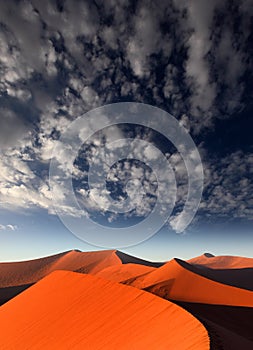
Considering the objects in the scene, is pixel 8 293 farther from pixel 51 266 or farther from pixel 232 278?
pixel 232 278

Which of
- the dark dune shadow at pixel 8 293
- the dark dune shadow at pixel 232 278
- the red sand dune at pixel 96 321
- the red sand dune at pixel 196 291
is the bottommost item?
the dark dune shadow at pixel 8 293

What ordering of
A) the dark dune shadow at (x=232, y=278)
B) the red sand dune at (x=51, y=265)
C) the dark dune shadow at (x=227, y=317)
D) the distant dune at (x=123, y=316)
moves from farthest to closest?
the red sand dune at (x=51, y=265) → the dark dune shadow at (x=232, y=278) → the dark dune shadow at (x=227, y=317) → the distant dune at (x=123, y=316)

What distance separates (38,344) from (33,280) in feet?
129

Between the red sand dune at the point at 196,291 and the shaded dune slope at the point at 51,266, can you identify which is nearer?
the red sand dune at the point at 196,291

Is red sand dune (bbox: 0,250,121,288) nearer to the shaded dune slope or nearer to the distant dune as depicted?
the shaded dune slope

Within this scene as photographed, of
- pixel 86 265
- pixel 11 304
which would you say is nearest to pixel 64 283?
pixel 11 304

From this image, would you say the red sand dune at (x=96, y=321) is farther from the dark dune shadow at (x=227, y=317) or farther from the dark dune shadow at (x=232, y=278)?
→ the dark dune shadow at (x=232, y=278)

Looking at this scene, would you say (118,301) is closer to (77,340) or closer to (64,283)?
(77,340)

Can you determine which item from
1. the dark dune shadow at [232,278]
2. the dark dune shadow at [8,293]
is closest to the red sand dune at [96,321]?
the dark dune shadow at [8,293]

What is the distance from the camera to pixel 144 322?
7.75 meters

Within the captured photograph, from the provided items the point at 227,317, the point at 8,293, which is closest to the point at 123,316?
the point at 227,317

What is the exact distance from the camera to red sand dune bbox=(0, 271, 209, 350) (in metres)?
6.43

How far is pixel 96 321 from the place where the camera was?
890 cm

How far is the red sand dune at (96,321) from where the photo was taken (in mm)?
6430
